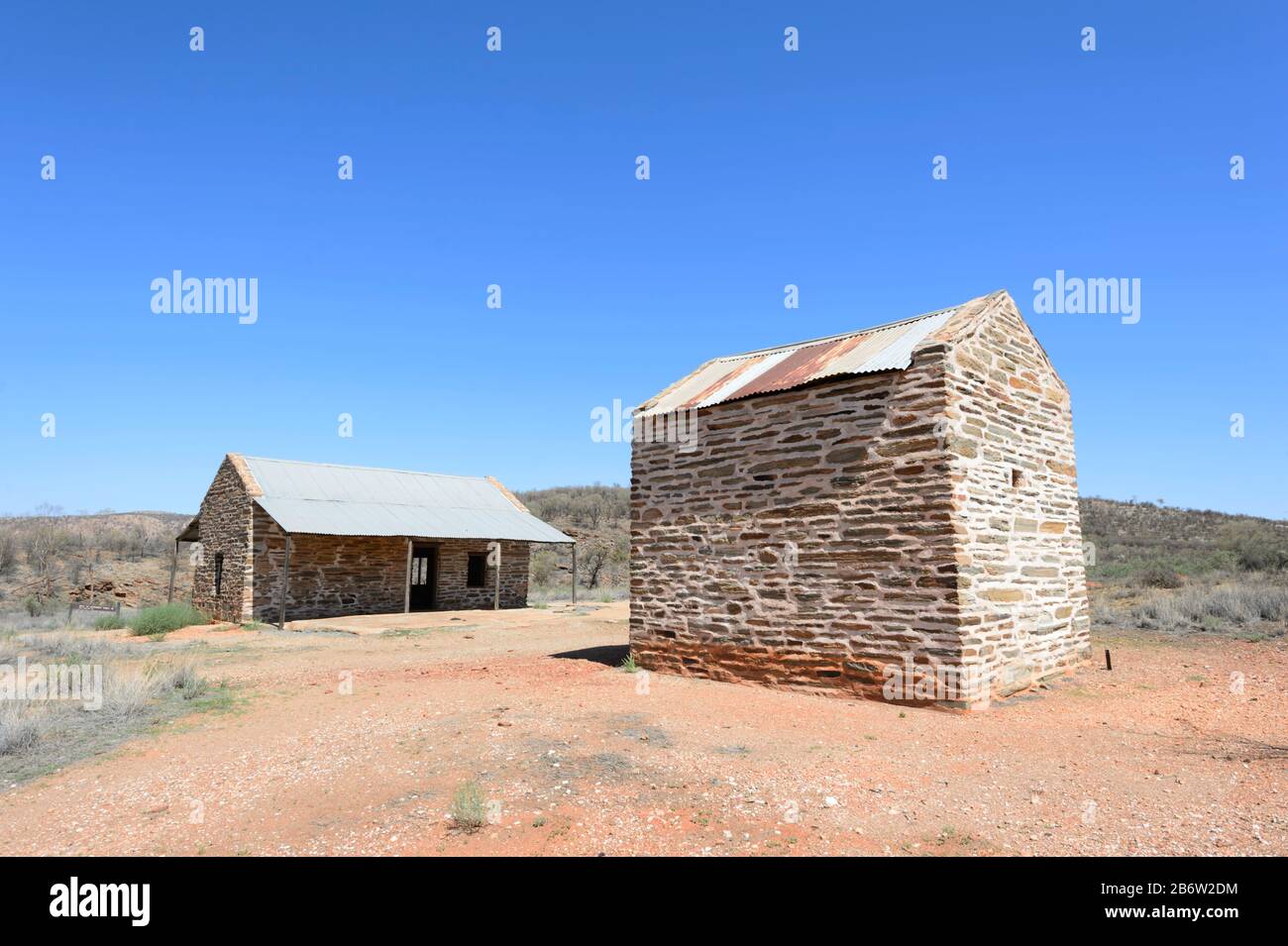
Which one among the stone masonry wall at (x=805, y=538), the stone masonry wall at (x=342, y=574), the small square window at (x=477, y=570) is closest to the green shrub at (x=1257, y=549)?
the stone masonry wall at (x=805, y=538)

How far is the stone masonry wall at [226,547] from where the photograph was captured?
2039 cm

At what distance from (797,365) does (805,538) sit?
110 inches

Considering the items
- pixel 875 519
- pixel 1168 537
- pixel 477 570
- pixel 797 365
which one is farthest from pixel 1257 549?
pixel 477 570

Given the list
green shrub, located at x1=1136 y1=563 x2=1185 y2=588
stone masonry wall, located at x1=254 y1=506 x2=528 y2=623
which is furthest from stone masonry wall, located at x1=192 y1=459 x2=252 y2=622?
green shrub, located at x1=1136 y1=563 x2=1185 y2=588

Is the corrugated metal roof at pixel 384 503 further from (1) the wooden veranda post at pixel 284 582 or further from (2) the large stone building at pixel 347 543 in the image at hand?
(1) the wooden veranda post at pixel 284 582

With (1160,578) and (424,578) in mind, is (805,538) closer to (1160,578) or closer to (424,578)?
(1160,578)

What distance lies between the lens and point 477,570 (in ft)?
82.0

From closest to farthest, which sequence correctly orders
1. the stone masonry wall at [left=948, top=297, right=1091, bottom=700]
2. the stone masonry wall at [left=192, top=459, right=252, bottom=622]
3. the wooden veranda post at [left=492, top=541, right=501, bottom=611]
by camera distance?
the stone masonry wall at [left=948, top=297, right=1091, bottom=700] → the stone masonry wall at [left=192, top=459, right=252, bottom=622] → the wooden veranda post at [left=492, top=541, right=501, bottom=611]

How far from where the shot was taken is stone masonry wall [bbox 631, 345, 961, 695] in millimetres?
7895

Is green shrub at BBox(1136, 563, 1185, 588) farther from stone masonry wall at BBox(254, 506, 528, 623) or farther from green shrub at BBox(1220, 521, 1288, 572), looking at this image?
stone masonry wall at BBox(254, 506, 528, 623)

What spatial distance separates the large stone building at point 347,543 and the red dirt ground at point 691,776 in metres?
11.9

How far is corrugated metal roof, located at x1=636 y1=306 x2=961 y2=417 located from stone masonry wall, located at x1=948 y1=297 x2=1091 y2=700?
32.0 inches

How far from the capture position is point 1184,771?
17.6 ft
